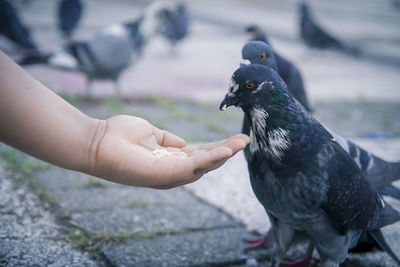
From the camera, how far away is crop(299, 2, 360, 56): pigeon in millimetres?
9164

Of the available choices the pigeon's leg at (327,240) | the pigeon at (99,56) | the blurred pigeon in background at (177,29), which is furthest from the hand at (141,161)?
the blurred pigeon in background at (177,29)

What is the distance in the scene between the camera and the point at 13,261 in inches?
89.1

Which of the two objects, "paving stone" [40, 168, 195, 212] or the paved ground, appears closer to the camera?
the paved ground

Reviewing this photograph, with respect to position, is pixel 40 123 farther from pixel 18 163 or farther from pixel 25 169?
pixel 18 163

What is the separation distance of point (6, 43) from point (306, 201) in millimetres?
7527

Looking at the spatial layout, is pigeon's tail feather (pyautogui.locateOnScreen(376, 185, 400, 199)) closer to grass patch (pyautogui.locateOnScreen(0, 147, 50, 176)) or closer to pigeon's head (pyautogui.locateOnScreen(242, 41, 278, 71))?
pigeon's head (pyautogui.locateOnScreen(242, 41, 278, 71))

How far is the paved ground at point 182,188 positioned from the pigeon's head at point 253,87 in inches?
38.6

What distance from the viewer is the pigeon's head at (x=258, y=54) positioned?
309 cm

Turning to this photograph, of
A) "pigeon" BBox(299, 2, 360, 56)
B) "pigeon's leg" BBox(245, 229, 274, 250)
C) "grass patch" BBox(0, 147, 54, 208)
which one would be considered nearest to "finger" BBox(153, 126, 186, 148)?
"pigeon's leg" BBox(245, 229, 274, 250)

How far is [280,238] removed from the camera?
2.38 m

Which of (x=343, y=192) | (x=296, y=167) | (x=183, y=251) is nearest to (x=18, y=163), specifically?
(x=183, y=251)

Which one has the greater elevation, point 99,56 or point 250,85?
point 250,85

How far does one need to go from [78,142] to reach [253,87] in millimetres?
801

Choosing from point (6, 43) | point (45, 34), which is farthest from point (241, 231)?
point (45, 34)
